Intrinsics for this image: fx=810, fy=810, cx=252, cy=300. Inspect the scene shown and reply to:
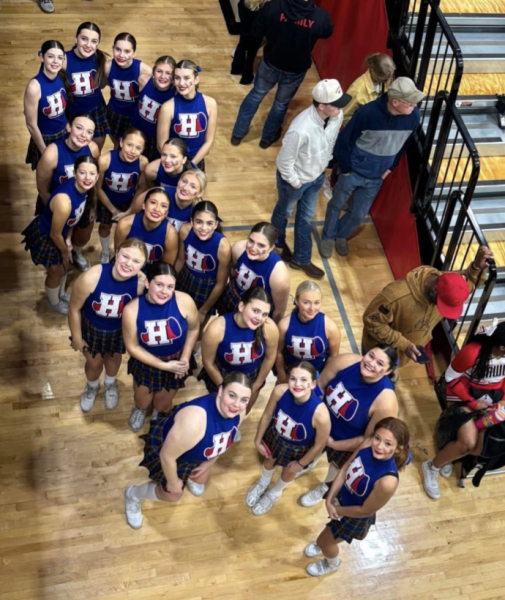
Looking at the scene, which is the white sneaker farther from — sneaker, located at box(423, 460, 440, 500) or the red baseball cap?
the red baseball cap

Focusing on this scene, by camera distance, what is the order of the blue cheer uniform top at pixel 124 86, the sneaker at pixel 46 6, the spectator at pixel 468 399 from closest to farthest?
the spectator at pixel 468 399 → the blue cheer uniform top at pixel 124 86 → the sneaker at pixel 46 6

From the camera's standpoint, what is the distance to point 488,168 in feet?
18.8

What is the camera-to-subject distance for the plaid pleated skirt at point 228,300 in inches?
185

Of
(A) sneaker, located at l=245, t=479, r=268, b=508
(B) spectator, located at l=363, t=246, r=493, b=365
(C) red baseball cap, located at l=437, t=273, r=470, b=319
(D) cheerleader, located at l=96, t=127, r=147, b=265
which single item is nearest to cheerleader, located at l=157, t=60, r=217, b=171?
(D) cheerleader, located at l=96, t=127, r=147, b=265

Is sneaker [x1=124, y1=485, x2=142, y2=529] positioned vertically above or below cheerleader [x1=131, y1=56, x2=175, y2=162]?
below

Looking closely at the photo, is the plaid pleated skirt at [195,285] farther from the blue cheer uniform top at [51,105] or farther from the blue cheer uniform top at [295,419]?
the blue cheer uniform top at [51,105]

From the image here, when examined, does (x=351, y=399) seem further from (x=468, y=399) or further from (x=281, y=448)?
(x=468, y=399)

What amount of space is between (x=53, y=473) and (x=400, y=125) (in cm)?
305

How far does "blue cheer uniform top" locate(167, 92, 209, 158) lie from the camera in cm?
520

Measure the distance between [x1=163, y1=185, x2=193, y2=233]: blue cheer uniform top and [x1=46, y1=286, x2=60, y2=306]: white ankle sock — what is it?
3.38 ft

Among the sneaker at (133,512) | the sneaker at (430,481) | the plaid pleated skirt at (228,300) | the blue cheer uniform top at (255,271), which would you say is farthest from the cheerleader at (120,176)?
the sneaker at (430,481)

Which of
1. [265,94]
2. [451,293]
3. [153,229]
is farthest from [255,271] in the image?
[265,94]

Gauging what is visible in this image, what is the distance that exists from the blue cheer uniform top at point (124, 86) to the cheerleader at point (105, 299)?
1753 millimetres

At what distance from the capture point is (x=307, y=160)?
5277 millimetres
